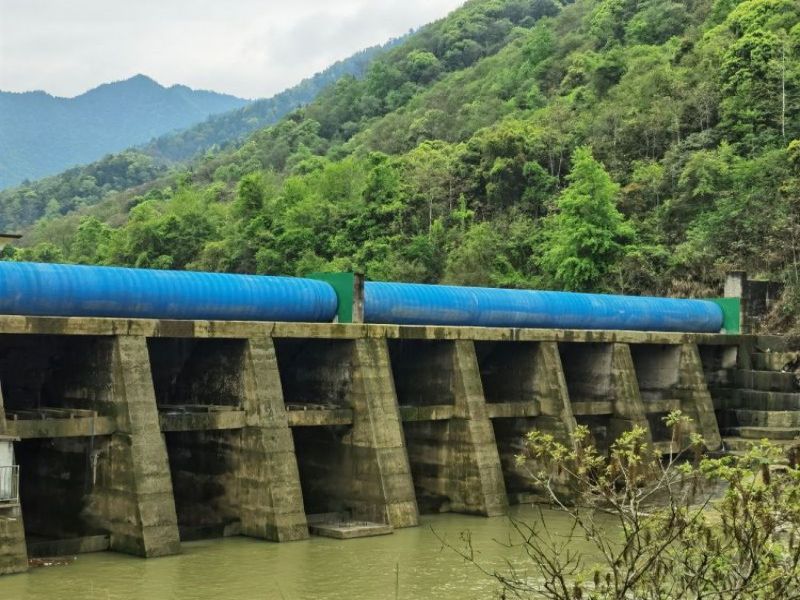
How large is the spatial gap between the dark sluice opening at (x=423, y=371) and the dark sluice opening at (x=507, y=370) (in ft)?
11.7

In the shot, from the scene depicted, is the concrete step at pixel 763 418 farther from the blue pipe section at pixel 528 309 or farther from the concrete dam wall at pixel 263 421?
the concrete dam wall at pixel 263 421

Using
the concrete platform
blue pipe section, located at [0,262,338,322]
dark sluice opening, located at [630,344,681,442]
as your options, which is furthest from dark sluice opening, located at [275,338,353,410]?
dark sluice opening, located at [630,344,681,442]

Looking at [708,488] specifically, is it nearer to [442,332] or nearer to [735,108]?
[442,332]

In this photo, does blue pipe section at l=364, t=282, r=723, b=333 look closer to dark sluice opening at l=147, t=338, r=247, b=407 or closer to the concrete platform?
dark sluice opening at l=147, t=338, r=247, b=407

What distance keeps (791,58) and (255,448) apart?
159 ft

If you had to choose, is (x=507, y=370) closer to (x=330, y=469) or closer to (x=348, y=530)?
(x=330, y=469)

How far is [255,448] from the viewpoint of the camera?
91.2 feet

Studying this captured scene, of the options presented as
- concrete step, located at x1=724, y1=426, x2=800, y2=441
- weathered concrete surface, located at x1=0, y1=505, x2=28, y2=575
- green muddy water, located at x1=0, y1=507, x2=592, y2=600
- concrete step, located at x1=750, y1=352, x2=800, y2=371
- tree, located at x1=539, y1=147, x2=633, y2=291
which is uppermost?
tree, located at x1=539, y1=147, x2=633, y2=291

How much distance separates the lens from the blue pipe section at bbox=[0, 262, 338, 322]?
2520 centimetres

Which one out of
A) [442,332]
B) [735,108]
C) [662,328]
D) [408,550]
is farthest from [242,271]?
[408,550]

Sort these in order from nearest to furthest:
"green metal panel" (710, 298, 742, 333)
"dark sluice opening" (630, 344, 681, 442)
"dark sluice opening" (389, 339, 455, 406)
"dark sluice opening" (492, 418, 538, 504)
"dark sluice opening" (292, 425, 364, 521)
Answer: "dark sluice opening" (292, 425, 364, 521)
"dark sluice opening" (389, 339, 455, 406)
"dark sluice opening" (492, 418, 538, 504)
"dark sluice opening" (630, 344, 681, 442)
"green metal panel" (710, 298, 742, 333)

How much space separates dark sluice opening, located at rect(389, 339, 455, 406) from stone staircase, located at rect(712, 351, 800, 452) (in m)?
12.7

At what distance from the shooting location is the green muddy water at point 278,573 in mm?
22250

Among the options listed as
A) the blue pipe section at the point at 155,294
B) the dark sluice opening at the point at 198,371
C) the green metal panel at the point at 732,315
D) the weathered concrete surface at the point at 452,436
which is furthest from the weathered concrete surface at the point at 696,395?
the dark sluice opening at the point at 198,371
